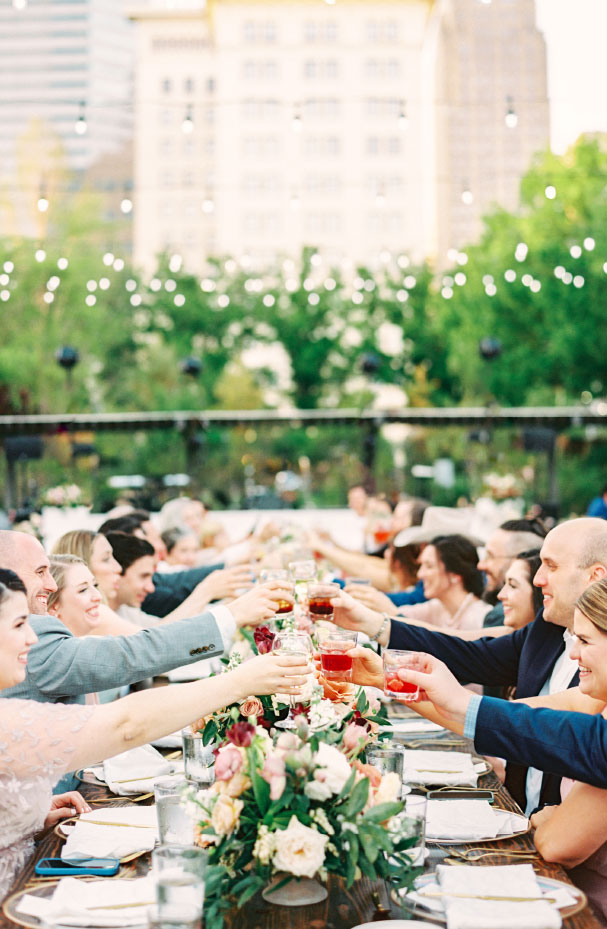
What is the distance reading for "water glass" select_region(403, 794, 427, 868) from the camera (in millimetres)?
1858

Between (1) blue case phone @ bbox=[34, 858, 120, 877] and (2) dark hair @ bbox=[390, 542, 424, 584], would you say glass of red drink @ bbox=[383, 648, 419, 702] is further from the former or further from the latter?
(2) dark hair @ bbox=[390, 542, 424, 584]

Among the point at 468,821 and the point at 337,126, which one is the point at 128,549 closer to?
the point at 468,821

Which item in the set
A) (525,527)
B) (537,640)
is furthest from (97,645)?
(525,527)

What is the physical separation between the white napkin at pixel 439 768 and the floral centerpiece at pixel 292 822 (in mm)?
805

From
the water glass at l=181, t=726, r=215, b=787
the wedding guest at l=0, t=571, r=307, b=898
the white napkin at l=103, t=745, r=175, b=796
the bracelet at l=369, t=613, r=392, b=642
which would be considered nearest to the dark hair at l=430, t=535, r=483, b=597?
the bracelet at l=369, t=613, r=392, b=642

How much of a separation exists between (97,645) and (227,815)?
994mm

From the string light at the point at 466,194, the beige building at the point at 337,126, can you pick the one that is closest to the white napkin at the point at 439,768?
the string light at the point at 466,194

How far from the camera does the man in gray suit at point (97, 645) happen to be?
270 cm

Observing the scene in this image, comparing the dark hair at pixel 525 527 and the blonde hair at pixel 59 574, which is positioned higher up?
the blonde hair at pixel 59 574

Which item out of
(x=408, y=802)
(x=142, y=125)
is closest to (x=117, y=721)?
(x=408, y=802)

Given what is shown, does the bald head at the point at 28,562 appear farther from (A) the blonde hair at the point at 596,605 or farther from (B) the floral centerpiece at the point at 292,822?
(A) the blonde hair at the point at 596,605

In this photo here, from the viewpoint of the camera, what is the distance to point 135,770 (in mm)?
2777

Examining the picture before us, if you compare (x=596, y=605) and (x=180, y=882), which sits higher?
(x=596, y=605)

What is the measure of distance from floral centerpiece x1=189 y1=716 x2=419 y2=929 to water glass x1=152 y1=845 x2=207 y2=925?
11 centimetres
